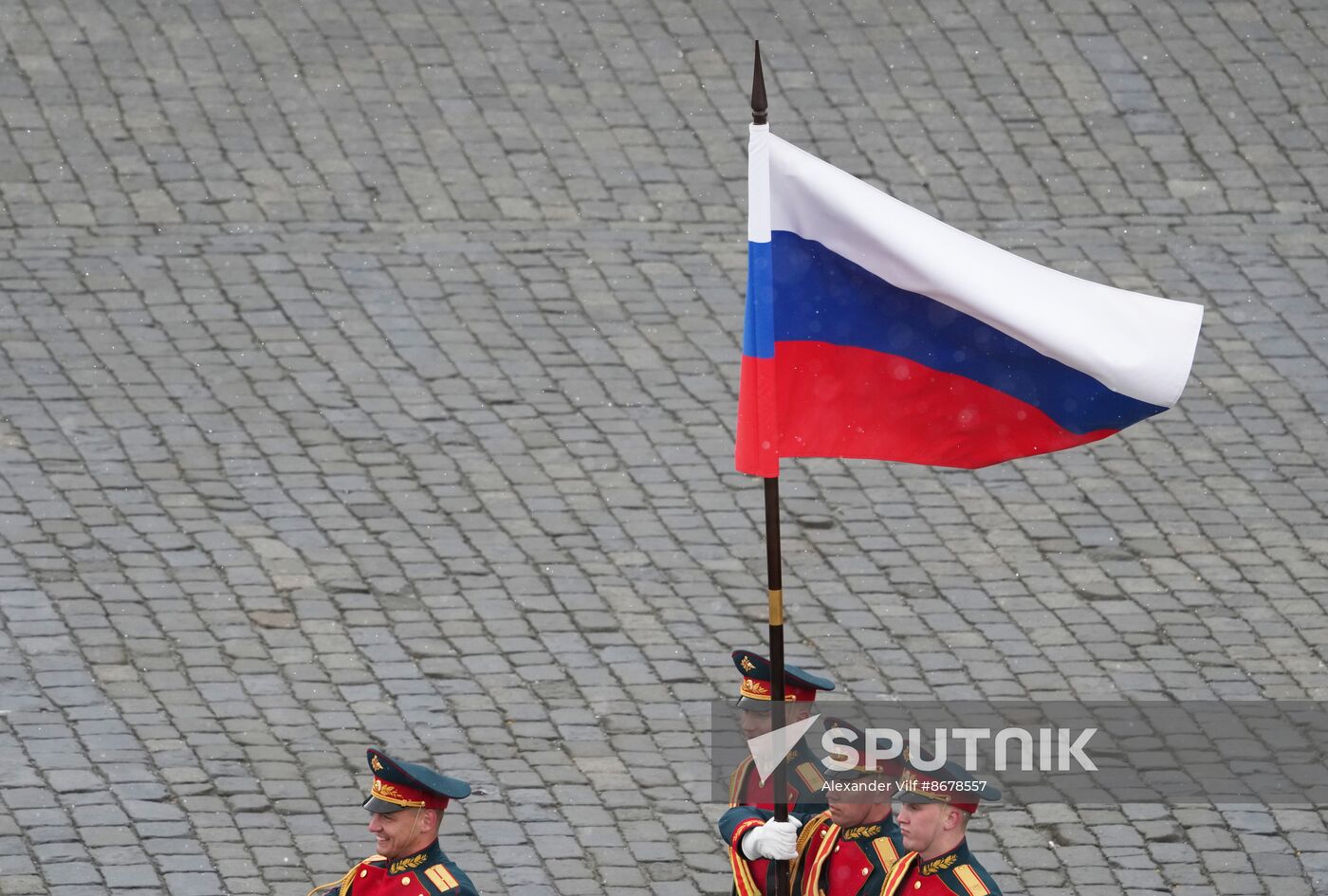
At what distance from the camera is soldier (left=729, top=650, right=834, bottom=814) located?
270 inches

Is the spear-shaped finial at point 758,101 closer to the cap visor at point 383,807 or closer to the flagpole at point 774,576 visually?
the flagpole at point 774,576

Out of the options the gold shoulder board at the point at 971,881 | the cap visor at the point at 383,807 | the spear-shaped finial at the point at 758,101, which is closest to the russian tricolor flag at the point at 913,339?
the spear-shaped finial at the point at 758,101

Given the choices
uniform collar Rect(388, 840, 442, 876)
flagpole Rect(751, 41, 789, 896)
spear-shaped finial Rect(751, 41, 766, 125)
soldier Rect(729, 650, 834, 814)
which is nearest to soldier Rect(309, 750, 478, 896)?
uniform collar Rect(388, 840, 442, 876)

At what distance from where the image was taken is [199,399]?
1121 cm

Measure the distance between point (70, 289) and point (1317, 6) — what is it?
8940mm

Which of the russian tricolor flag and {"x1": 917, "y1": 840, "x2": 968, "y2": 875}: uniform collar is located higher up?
the russian tricolor flag

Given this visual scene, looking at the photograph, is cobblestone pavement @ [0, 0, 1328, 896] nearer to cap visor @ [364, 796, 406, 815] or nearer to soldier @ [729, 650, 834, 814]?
soldier @ [729, 650, 834, 814]

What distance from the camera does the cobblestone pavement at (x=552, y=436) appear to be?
8.52 metres

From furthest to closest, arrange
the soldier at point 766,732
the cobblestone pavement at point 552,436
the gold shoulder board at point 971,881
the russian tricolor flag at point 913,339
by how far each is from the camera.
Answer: the cobblestone pavement at point 552,436, the soldier at point 766,732, the gold shoulder board at point 971,881, the russian tricolor flag at point 913,339

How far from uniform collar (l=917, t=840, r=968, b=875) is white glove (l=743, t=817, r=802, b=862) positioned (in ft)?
1.44

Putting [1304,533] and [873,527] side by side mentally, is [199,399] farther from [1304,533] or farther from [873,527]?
[1304,533]

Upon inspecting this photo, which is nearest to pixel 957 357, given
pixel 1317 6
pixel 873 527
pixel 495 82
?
pixel 873 527

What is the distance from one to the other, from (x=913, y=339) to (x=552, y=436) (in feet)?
17.1

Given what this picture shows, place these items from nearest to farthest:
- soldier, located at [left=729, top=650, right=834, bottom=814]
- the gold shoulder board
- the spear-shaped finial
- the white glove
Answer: the spear-shaped finial
the white glove
the gold shoulder board
soldier, located at [left=729, top=650, right=834, bottom=814]
